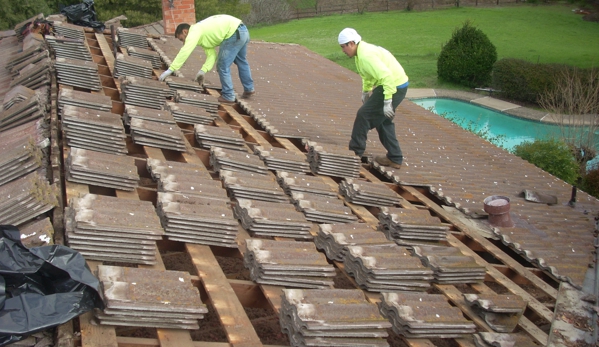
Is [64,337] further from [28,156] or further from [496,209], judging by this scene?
[496,209]

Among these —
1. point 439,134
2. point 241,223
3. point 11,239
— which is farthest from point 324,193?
point 439,134

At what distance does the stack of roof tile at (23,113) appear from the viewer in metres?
5.39

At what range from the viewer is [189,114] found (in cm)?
635

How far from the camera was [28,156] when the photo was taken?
14.2ft

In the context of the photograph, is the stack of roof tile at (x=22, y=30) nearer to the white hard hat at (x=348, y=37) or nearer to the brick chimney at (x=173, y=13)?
the brick chimney at (x=173, y=13)

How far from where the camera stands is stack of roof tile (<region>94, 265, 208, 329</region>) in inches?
114

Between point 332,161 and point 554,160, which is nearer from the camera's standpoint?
point 332,161

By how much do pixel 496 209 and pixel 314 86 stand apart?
5568 mm

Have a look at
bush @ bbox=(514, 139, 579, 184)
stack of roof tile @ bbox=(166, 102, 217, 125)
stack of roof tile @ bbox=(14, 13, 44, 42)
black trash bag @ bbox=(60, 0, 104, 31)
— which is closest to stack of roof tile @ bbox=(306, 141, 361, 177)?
stack of roof tile @ bbox=(166, 102, 217, 125)

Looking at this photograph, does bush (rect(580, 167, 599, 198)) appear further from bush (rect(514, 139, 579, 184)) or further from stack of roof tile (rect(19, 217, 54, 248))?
stack of roof tile (rect(19, 217, 54, 248))

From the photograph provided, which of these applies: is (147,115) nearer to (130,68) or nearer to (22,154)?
(22,154)

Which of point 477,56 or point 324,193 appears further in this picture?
point 477,56

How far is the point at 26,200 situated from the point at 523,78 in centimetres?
2341

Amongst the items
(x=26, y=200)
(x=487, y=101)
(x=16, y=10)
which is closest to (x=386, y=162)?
(x=26, y=200)
